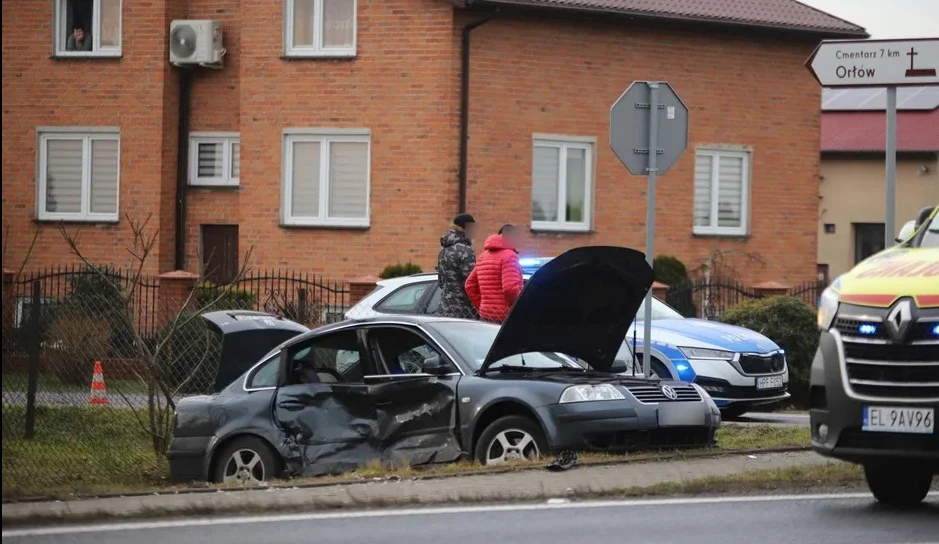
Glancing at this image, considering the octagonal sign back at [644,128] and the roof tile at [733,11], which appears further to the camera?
the roof tile at [733,11]

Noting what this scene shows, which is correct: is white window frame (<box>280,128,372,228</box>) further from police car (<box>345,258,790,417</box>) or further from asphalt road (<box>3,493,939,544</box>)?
asphalt road (<box>3,493,939,544</box>)

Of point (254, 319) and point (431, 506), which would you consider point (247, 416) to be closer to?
point (254, 319)

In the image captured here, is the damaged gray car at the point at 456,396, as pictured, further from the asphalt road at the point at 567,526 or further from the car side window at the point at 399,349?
the asphalt road at the point at 567,526

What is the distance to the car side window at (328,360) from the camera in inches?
460

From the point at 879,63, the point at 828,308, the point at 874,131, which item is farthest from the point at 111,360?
the point at 874,131

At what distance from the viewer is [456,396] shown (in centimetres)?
1102

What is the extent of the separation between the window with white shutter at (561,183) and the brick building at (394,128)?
3 centimetres

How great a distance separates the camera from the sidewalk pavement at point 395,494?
8.89 meters

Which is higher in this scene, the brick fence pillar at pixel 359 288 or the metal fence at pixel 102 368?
the brick fence pillar at pixel 359 288

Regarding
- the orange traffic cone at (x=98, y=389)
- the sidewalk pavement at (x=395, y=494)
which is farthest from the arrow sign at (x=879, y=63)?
the orange traffic cone at (x=98, y=389)

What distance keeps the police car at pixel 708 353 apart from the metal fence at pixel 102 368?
1909 mm

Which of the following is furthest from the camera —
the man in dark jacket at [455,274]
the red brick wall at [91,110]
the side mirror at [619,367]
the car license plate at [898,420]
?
the red brick wall at [91,110]

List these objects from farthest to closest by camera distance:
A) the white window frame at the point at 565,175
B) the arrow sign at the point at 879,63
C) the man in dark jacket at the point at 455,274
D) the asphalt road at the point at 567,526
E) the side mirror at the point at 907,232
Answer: the white window frame at the point at 565,175 < the man in dark jacket at the point at 455,274 < the arrow sign at the point at 879,63 < the side mirror at the point at 907,232 < the asphalt road at the point at 567,526

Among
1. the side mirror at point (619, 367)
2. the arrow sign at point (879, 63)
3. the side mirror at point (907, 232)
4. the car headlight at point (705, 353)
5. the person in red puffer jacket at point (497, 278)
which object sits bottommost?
the car headlight at point (705, 353)
